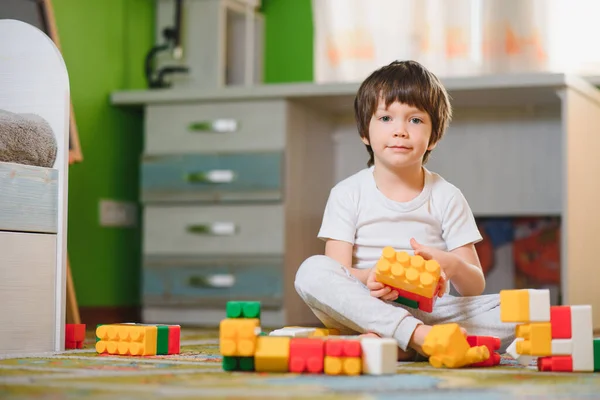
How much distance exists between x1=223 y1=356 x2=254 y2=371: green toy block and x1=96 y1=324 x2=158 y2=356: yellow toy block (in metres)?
0.28

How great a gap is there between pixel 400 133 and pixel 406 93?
7 cm

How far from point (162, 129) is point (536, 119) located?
1.08 m

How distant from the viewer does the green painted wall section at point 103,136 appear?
2.68 metres

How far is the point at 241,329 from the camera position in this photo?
1.21 m

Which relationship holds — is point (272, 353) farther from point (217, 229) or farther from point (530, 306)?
point (217, 229)

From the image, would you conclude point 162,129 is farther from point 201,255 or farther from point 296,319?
point 296,319

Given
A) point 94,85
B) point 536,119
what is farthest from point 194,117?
point 536,119

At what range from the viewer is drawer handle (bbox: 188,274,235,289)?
2.61 metres

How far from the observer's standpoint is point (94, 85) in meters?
2.78

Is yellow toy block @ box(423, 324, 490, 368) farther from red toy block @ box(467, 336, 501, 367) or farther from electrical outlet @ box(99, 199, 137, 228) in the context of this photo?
electrical outlet @ box(99, 199, 137, 228)

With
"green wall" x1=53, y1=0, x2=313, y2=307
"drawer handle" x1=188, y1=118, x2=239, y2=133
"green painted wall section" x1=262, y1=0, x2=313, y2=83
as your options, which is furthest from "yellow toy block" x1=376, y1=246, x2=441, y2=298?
"green painted wall section" x1=262, y1=0, x2=313, y2=83

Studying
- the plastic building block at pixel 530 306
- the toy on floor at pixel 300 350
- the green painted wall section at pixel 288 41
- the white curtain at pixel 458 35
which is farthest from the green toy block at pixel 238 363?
the green painted wall section at pixel 288 41

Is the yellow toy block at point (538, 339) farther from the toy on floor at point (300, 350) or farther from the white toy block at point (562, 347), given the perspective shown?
the toy on floor at point (300, 350)

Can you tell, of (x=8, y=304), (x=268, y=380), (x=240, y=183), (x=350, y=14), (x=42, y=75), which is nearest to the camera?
(x=268, y=380)
